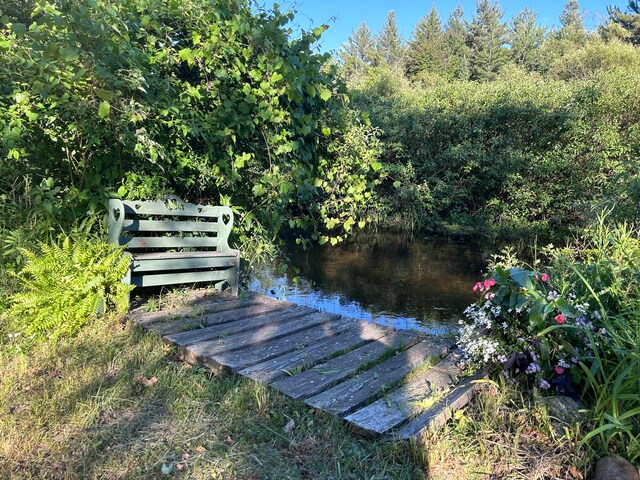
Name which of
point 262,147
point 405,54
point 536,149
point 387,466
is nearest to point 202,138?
point 262,147

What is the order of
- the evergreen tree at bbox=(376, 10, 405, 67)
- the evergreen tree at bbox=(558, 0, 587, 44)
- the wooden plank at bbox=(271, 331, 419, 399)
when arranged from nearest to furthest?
the wooden plank at bbox=(271, 331, 419, 399) < the evergreen tree at bbox=(558, 0, 587, 44) < the evergreen tree at bbox=(376, 10, 405, 67)

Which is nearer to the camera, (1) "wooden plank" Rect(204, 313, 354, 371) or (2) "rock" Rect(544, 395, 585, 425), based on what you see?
(2) "rock" Rect(544, 395, 585, 425)

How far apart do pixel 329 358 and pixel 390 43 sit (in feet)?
182

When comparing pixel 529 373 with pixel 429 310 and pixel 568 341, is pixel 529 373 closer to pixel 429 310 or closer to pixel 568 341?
pixel 568 341

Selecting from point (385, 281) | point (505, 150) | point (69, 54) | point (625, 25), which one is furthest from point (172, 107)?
point (625, 25)

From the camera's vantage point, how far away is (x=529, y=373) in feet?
7.34

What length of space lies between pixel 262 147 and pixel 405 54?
4931 centimetres

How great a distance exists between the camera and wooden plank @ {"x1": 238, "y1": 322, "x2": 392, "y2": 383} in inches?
97.6

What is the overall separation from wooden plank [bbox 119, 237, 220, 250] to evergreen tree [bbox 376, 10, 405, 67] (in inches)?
1944

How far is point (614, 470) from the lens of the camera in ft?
5.24

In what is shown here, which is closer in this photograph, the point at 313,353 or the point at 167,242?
the point at 313,353

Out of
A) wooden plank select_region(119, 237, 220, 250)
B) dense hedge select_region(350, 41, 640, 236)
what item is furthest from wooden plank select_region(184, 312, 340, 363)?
dense hedge select_region(350, 41, 640, 236)

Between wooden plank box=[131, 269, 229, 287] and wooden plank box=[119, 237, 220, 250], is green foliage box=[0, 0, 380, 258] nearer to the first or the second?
wooden plank box=[119, 237, 220, 250]

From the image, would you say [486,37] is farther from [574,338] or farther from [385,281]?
[574,338]
